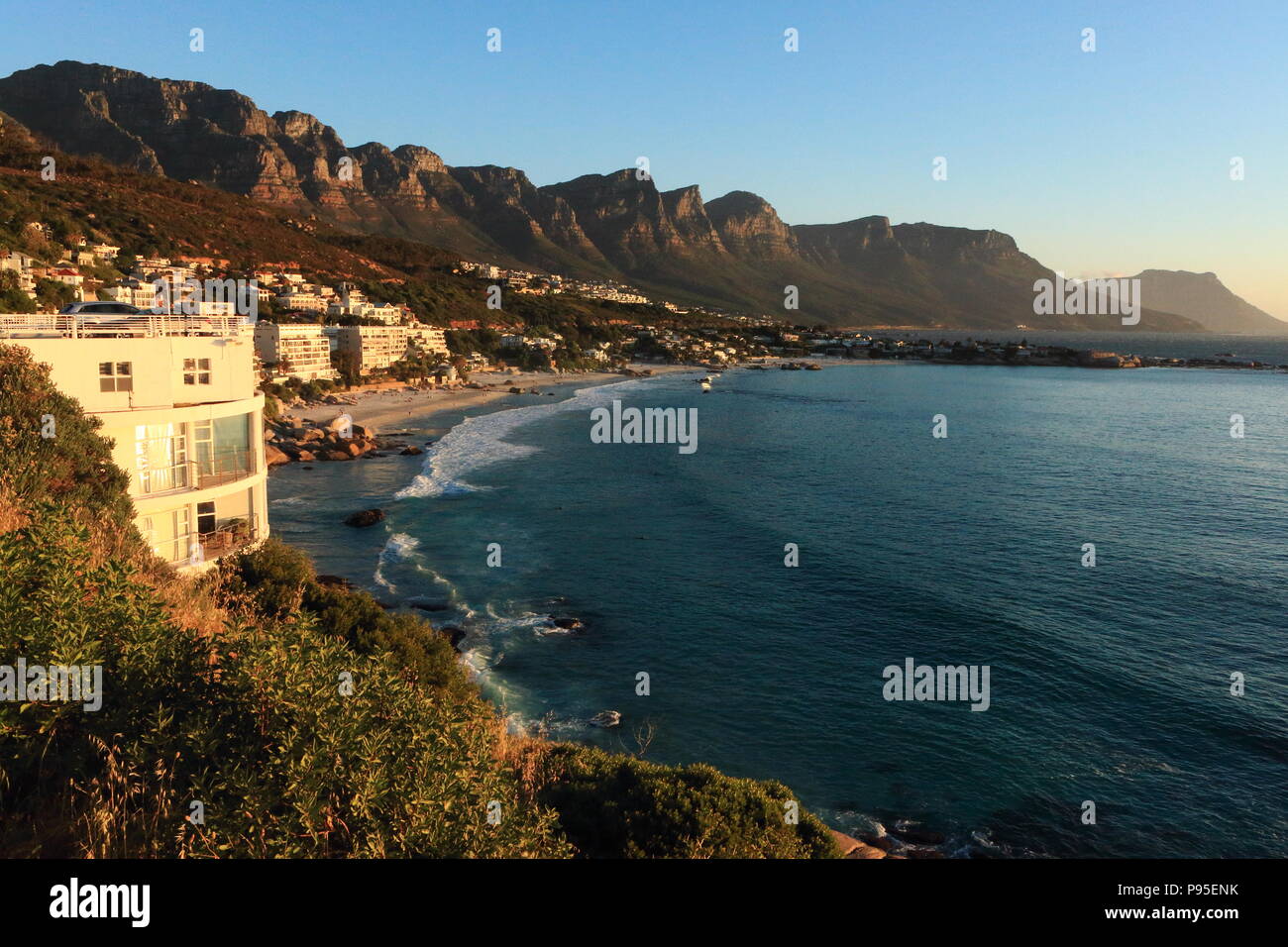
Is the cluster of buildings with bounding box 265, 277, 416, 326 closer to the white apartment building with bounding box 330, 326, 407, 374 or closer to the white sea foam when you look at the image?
the white apartment building with bounding box 330, 326, 407, 374

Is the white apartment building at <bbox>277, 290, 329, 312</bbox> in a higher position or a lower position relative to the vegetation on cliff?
higher

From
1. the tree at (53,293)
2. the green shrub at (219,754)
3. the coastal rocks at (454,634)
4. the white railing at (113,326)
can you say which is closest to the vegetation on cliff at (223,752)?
the green shrub at (219,754)

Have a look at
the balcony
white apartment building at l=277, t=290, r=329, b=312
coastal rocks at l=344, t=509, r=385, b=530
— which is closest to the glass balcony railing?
the balcony

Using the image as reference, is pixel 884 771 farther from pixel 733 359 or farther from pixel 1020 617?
pixel 733 359

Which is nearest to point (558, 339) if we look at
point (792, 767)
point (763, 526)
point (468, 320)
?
point (468, 320)

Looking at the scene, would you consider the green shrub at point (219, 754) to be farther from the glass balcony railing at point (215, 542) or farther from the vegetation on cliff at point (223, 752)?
the glass balcony railing at point (215, 542)
